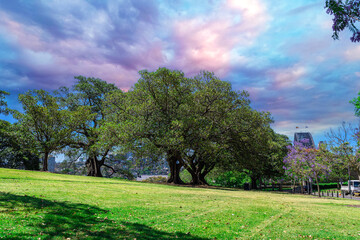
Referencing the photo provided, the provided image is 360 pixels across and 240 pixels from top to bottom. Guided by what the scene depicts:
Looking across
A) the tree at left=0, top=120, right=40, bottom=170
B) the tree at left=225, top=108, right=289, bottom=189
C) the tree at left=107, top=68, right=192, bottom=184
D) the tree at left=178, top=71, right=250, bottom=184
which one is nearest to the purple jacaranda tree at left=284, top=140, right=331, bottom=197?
the tree at left=225, top=108, right=289, bottom=189

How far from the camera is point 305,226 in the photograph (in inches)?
400

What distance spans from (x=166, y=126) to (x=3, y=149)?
34407 millimetres

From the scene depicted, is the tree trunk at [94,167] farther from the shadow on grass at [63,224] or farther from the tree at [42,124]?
the shadow on grass at [63,224]

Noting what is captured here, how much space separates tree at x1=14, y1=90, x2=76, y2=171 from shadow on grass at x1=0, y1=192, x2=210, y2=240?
3079cm

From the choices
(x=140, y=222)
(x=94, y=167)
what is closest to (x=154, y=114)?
(x=94, y=167)

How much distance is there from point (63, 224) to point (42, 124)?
116 feet

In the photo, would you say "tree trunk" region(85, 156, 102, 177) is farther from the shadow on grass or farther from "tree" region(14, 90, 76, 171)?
the shadow on grass

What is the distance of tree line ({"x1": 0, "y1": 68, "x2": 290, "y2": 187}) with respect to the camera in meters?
29.2

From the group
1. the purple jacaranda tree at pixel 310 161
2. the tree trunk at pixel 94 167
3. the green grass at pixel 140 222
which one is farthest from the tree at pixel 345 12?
the tree trunk at pixel 94 167

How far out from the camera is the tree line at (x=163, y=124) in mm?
29156

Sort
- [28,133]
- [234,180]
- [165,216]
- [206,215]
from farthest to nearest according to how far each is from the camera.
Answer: [234,180]
[28,133]
[206,215]
[165,216]

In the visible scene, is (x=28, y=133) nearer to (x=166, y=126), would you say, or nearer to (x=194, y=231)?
(x=166, y=126)

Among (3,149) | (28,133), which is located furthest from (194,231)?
(3,149)

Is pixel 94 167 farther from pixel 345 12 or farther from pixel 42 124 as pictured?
pixel 345 12
